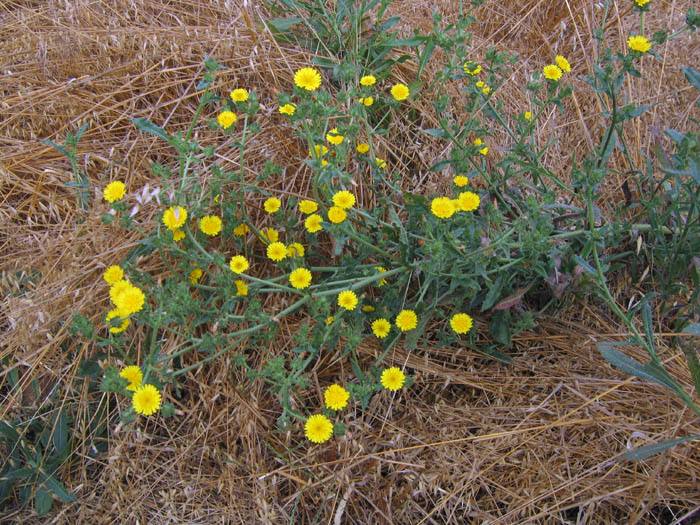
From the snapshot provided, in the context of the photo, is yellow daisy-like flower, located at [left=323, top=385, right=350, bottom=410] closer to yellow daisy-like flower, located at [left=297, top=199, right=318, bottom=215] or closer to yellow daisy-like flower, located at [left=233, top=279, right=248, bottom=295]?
yellow daisy-like flower, located at [left=233, top=279, right=248, bottom=295]

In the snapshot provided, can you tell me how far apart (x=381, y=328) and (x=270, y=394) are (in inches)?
17.2

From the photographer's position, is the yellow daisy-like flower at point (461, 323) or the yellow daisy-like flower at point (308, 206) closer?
the yellow daisy-like flower at point (461, 323)

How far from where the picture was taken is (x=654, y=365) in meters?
1.49

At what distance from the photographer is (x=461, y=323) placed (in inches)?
69.2

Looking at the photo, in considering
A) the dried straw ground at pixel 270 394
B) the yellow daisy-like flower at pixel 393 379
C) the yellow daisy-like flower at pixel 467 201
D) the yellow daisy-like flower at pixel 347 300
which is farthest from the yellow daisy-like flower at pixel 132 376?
the yellow daisy-like flower at pixel 467 201

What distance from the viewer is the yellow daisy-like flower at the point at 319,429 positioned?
1.56 meters

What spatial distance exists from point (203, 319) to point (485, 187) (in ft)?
3.89

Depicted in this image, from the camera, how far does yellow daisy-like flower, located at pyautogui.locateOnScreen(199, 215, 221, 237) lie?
179 centimetres

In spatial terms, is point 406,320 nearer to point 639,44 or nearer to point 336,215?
point 336,215

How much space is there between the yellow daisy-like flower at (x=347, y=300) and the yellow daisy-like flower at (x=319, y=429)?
0.33 metres

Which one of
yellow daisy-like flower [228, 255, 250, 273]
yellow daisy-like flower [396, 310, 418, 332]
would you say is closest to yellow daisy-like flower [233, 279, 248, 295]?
yellow daisy-like flower [228, 255, 250, 273]

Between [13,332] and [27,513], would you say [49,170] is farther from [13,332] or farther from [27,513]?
[27,513]

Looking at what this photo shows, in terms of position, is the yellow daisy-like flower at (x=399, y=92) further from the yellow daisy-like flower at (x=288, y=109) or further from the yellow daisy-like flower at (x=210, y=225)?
the yellow daisy-like flower at (x=210, y=225)

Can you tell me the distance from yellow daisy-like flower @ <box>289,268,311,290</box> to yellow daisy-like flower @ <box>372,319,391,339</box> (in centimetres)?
27
